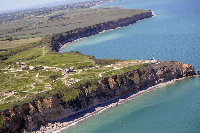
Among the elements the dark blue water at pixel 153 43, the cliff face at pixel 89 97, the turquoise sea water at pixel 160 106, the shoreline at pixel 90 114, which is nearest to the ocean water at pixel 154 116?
the turquoise sea water at pixel 160 106

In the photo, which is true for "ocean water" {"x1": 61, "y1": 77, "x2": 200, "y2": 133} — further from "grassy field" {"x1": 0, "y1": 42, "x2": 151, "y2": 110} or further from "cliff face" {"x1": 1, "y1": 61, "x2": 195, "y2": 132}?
"grassy field" {"x1": 0, "y1": 42, "x2": 151, "y2": 110}

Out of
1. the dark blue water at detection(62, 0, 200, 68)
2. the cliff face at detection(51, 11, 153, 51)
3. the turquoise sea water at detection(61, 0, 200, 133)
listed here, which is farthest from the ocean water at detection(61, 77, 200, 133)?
the cliff face at detection(51, 11, 153, 51)

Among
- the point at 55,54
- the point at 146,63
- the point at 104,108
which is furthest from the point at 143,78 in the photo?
the point at 55,54

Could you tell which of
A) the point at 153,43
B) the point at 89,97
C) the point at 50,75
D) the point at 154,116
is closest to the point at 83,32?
the point at 153,43

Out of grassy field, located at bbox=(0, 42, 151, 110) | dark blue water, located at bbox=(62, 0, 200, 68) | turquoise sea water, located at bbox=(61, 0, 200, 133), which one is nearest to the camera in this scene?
turquoise sea water, located at bbox=(61, 0, 200, 133)

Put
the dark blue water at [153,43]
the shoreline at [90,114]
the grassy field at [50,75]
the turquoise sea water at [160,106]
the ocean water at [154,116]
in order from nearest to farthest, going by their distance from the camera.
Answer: the ocean water at [154,116], the turquoise sea water at [160,106], the shoreline at [90,114], the grassy field at [50,75], the dark blue water at [153,43]

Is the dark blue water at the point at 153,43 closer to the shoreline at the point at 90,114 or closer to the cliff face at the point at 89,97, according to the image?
the cliff face at the point at 89,97

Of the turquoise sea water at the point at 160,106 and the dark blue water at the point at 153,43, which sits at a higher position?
the dark blue water at the point at 153,43

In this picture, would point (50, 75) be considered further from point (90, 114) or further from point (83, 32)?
point (83, 32)

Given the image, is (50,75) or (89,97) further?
(50,75)
